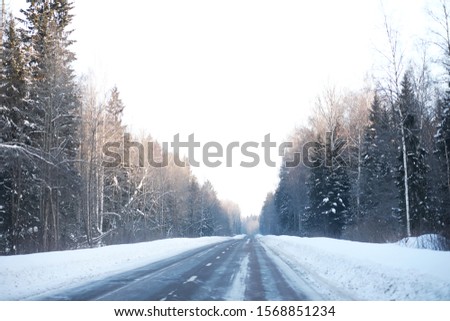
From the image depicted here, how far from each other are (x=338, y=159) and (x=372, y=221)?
1025 cm

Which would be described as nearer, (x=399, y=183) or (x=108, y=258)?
(x=108, y=258)

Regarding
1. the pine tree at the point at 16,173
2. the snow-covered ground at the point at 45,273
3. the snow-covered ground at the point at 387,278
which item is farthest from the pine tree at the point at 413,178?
the pine tree at the point at 16,173

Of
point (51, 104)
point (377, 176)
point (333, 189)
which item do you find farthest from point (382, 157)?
point (51, 104)

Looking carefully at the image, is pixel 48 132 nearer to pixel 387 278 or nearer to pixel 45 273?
pixel 45 273

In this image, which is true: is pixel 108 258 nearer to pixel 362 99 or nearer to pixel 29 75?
pixel 29 75

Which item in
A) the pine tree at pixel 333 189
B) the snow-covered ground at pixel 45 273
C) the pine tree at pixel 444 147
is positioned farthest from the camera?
the pine tree at pixel 333 189

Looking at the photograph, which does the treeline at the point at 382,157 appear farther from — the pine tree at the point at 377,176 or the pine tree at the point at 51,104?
the pine tree at the point at 51,104

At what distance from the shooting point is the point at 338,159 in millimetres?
41281

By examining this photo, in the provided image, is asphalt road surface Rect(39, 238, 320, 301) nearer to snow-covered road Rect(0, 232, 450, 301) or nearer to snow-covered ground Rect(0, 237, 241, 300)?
snow-covered road Rect(0, 232, 450, 301)

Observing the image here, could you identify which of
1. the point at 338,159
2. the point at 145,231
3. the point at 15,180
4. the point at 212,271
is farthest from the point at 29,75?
the point at 338,159

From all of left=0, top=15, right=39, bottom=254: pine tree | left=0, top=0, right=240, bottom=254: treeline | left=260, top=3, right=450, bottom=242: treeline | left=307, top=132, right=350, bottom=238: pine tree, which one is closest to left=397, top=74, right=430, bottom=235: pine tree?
left=260, top=3, right=450, bottom=242: treeline

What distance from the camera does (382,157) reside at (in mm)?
36719

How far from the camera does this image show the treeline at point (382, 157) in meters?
25.3

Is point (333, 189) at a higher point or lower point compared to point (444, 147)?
lower
